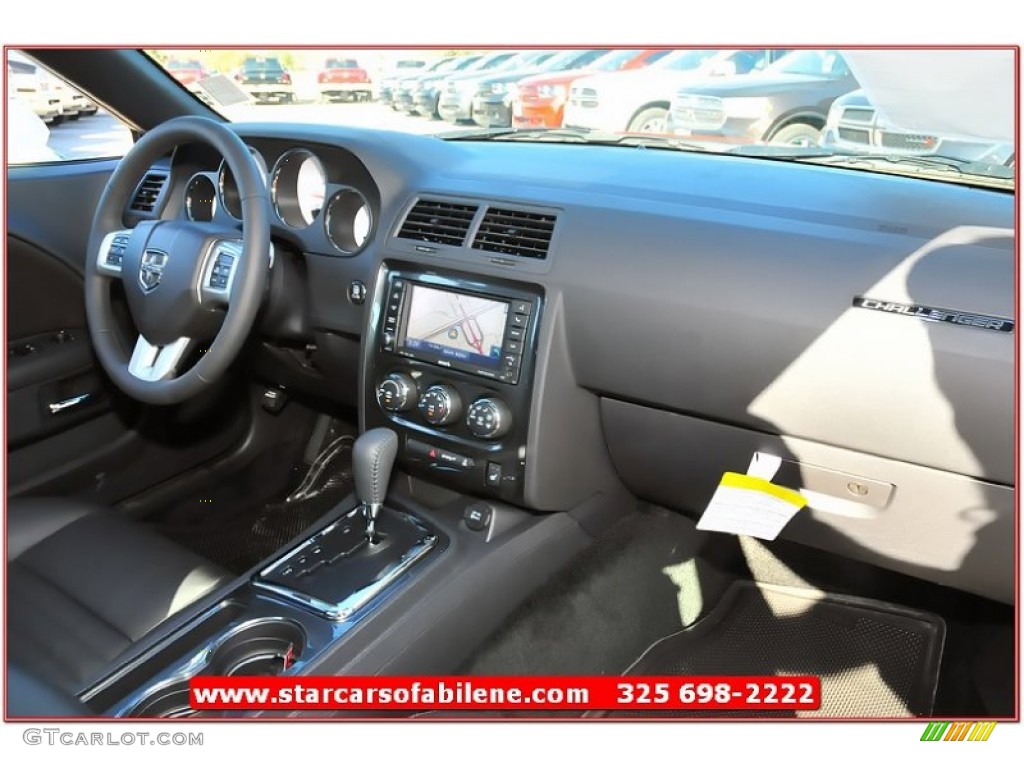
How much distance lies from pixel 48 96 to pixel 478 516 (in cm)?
160

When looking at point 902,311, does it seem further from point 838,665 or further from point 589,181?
point 838,665

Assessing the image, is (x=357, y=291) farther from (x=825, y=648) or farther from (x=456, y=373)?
(x=825, y=648)

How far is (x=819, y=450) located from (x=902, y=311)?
1.06ft

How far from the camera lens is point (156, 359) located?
1805 mm

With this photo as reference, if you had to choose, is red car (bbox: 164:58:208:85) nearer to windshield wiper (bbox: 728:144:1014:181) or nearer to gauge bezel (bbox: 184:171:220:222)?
gauge bezel (bbox: 184:171:220:222)

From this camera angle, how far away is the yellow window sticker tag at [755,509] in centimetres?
166

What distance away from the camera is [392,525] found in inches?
75.9

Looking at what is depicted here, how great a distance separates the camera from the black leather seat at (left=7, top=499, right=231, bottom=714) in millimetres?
1546

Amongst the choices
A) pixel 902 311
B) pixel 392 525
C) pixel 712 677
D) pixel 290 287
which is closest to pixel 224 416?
pixel 290 287

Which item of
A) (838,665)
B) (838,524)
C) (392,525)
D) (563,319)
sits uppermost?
(563,319)

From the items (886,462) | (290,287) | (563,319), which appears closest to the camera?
(886,462)

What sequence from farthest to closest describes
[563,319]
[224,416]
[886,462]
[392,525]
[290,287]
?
[224,416]
[290,287]
[392,525]
[563,319]
[886,462]

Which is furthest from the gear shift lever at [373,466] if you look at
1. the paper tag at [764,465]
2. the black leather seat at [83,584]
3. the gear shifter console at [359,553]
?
the paper tag at [764,465]

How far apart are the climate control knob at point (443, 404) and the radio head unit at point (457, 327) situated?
53mm
